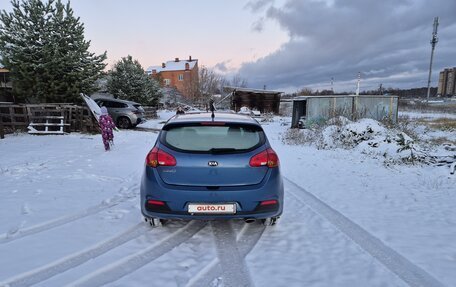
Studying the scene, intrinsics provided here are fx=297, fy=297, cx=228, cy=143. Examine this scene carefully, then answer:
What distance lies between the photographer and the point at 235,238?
399cm

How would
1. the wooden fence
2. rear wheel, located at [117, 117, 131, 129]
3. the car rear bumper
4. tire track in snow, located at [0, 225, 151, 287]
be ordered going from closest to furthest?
1. tire track in snow, located at [0, 225, 151, 287]
2. the car rear bumper
3. the wooden fence
4. rear wheel, located at [117, 117, 131, 129]

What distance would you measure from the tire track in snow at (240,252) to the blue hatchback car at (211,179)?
0.37 m

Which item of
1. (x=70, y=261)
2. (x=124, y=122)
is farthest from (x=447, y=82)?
(x=70, y=261)

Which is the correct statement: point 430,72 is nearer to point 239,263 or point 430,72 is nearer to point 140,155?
point 140,155

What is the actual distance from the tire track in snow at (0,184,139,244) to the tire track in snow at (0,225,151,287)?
3.42 ft

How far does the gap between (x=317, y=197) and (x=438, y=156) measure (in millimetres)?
5220

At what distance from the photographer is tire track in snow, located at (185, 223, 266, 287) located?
9.74ft

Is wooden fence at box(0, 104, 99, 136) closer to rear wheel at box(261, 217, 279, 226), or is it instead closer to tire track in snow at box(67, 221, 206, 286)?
tire track in snow at box(67, 221, 206, 286)

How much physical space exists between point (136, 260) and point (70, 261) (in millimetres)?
719

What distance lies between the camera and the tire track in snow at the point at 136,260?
2.98m

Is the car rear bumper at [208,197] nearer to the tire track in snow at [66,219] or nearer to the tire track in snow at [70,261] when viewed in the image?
the tire track in snow at [70,261]

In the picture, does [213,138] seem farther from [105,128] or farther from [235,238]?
[105,128]

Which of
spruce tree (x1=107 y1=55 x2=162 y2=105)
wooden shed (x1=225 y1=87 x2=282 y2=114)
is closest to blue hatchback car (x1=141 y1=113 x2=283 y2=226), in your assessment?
spruce tree (x1=107 y1=55 x2=162 y2=105)

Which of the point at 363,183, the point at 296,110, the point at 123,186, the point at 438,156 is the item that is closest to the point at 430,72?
the point at 296,110
